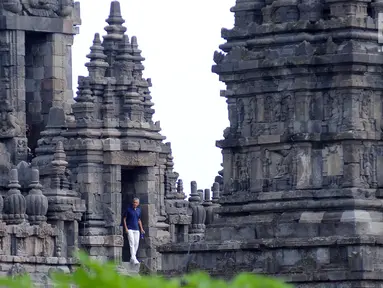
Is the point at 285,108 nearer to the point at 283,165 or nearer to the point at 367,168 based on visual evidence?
the point at 283,165

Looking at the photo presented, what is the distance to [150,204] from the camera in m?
65.5

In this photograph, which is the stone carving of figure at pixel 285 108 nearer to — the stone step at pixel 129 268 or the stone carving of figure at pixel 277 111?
the stone carving of figure at pixel 277 111

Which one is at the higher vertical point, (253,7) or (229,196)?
(253,7)

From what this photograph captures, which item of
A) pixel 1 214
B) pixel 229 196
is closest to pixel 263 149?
pixel 229 196

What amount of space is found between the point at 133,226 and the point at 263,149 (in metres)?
20.0

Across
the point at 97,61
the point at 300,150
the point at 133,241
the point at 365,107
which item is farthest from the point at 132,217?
the point at 365,107

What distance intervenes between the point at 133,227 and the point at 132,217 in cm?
61

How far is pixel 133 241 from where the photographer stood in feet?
207

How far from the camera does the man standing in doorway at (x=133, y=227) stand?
6209 cm

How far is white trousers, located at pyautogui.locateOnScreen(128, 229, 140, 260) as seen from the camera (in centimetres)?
6297

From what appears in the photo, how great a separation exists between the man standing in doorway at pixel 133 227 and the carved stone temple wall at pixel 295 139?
18176mm

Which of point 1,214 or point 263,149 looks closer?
point 263,149

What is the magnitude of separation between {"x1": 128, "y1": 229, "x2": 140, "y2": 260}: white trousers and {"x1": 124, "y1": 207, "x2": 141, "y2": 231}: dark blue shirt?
11 cm

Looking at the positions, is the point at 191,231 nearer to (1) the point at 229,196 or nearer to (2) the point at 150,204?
(2) the point at 150,204
